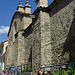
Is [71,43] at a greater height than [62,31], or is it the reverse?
[62,31]

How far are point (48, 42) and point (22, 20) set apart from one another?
26.2 ft

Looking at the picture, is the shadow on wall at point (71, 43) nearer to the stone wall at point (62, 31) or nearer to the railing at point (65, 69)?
the stone wall at point (62, 31)

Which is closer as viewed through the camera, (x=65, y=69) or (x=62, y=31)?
(x=65, y=69)

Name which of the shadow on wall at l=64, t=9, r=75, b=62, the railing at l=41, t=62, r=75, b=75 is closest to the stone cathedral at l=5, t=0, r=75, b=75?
the shadow on wall at l=64, t=9, r=75, b=62

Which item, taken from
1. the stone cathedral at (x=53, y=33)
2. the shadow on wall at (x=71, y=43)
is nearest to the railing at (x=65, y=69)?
the stone cathedral at (x=53, y=33)

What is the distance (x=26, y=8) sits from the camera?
20.0 meters

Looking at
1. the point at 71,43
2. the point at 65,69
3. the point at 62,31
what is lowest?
the point at 65,69

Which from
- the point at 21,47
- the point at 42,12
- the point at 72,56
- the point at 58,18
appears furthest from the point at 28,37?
the point at 72,56

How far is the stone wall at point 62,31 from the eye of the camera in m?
9.16

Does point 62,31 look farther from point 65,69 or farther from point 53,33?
point 65,69

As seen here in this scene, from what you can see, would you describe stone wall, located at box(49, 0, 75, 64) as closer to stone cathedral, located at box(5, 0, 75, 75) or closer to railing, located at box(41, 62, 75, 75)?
stone cathedral, located at box(5, 0, 75, 75)

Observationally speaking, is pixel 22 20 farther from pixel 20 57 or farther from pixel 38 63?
pixel 38 63

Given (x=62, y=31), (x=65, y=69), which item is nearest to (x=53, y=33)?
(x=62, y=31)

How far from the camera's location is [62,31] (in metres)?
9.98
